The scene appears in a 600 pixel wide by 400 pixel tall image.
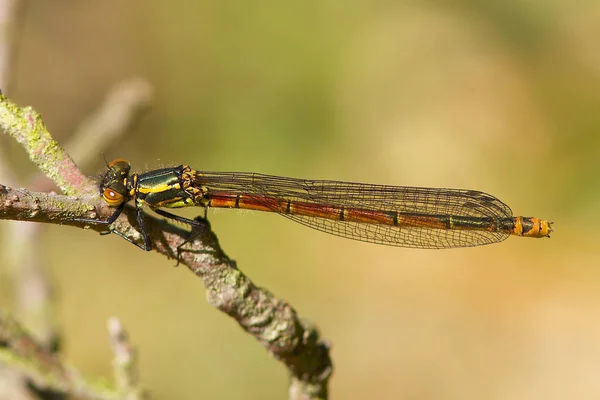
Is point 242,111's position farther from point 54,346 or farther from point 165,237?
point 165,237

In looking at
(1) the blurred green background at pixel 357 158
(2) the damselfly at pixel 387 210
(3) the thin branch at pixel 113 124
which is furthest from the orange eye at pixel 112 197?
(1) the blurred green background at pixel 357 158

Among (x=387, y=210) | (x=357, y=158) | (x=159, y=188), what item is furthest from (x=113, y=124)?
(x=357, y=158)

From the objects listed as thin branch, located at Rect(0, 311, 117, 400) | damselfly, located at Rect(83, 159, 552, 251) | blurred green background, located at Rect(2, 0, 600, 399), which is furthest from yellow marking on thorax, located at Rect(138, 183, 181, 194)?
blurred green background, located at Rect(2, 0, 600, 399)

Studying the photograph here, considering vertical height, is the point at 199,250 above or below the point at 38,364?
above

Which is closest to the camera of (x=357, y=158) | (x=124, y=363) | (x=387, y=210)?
(x=124, y=363)

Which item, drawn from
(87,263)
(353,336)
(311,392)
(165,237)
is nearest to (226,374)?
(353,336)

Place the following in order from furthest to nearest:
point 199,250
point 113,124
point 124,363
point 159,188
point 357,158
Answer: point 357,158, point 113,124, point 159,188, point 124,363, point 199,250

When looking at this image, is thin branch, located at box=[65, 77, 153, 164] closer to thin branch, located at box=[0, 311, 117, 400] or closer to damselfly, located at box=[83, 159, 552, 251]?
damselfly, located at box=[83, 159, 552, 251]

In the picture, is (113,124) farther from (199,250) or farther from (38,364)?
(199,250)
